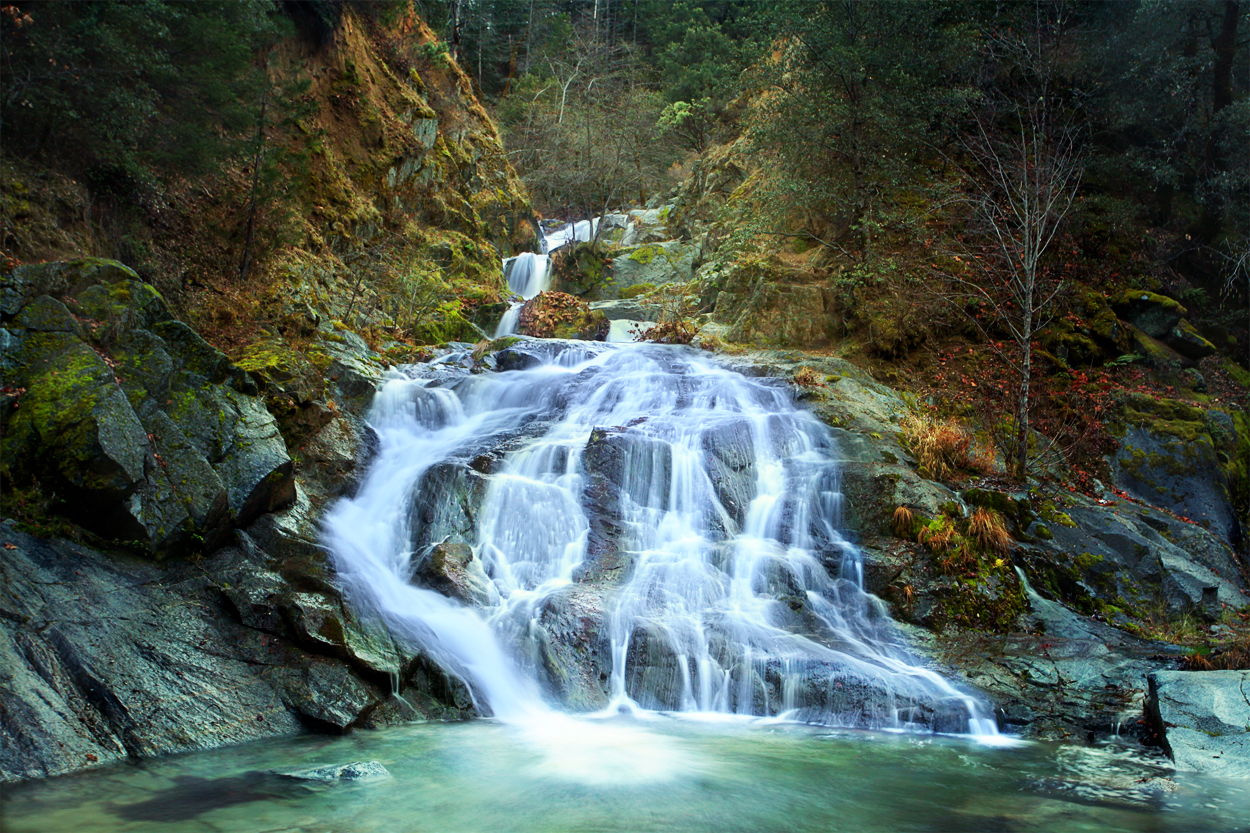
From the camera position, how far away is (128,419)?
6789 millimetres

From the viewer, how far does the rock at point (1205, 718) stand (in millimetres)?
5719

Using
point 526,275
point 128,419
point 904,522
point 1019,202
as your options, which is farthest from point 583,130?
point 128,419

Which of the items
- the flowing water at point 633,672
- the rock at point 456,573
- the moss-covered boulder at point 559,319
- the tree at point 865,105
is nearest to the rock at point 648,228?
the moss-covered boulder at point 559,319

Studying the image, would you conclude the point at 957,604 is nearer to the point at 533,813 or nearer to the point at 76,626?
the point at 533,813

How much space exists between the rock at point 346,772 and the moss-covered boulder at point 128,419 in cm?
284

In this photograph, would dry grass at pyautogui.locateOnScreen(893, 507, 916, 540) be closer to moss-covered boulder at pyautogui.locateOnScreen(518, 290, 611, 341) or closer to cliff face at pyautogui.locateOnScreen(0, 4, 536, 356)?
cliff face at pyautogui.locateOnScreen(0, 4, 536, 356)

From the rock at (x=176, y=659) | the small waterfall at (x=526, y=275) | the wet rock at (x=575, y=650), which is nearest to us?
the rock at (x=176, y=659)

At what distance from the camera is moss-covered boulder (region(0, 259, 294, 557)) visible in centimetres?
637

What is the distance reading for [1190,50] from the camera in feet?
50.9

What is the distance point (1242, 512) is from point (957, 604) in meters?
6.78

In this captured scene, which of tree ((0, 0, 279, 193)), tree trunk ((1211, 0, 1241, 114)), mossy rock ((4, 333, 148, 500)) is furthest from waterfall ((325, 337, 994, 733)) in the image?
tree trunk ((1211, 0, 1241, 114))

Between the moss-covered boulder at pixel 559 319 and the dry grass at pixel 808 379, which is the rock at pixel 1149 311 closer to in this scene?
the dry grass at pixel 808 379

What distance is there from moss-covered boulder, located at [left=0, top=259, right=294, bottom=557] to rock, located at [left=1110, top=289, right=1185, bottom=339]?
14961 mm

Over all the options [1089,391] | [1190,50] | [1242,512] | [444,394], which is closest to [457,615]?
[444,394]
